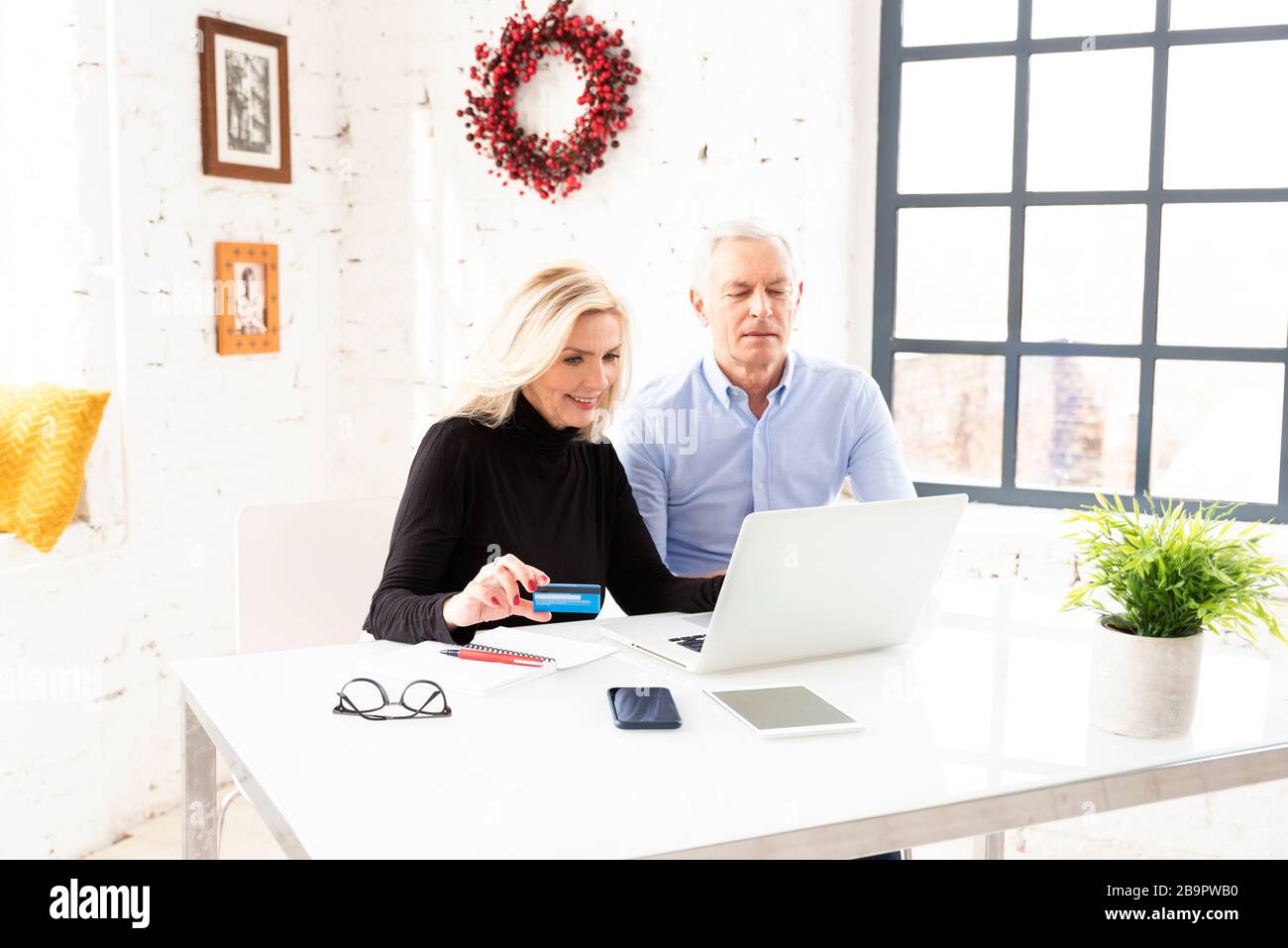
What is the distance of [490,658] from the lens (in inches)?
67.9

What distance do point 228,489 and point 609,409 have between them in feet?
4.97

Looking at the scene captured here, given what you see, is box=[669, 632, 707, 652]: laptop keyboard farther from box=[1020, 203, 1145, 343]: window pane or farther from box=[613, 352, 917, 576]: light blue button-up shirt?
box=[1020, 203, 1145, 343]: window pane

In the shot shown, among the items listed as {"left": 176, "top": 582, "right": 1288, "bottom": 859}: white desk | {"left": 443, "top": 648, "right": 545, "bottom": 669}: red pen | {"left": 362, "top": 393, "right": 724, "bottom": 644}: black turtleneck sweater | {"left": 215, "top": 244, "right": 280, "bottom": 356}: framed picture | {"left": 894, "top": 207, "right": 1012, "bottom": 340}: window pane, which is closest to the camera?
{"left": 176, "top": 582, "right": 1288, "bottom": 859}: white desk

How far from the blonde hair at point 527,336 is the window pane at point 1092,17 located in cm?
158

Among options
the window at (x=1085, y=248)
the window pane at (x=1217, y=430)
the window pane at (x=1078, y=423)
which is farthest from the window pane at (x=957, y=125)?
the window pane at (x=1217, y=430)

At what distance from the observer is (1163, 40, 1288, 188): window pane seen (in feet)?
9.61

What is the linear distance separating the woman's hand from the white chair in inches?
20.4

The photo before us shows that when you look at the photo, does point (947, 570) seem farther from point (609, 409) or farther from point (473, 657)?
point (473, 657)

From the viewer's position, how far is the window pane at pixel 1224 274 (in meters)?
2.96

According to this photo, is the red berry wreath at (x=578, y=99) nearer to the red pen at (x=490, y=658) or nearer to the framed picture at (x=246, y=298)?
the framed picture at (x=246, y=298)

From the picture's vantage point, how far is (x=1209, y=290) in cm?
302

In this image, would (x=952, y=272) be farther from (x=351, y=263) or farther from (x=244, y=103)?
(x=244, y=103)

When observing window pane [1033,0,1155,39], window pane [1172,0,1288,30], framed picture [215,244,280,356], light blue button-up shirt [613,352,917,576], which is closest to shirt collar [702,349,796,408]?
light blue button-up shirt [613,352,917,576]

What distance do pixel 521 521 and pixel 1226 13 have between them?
214 centimetres
